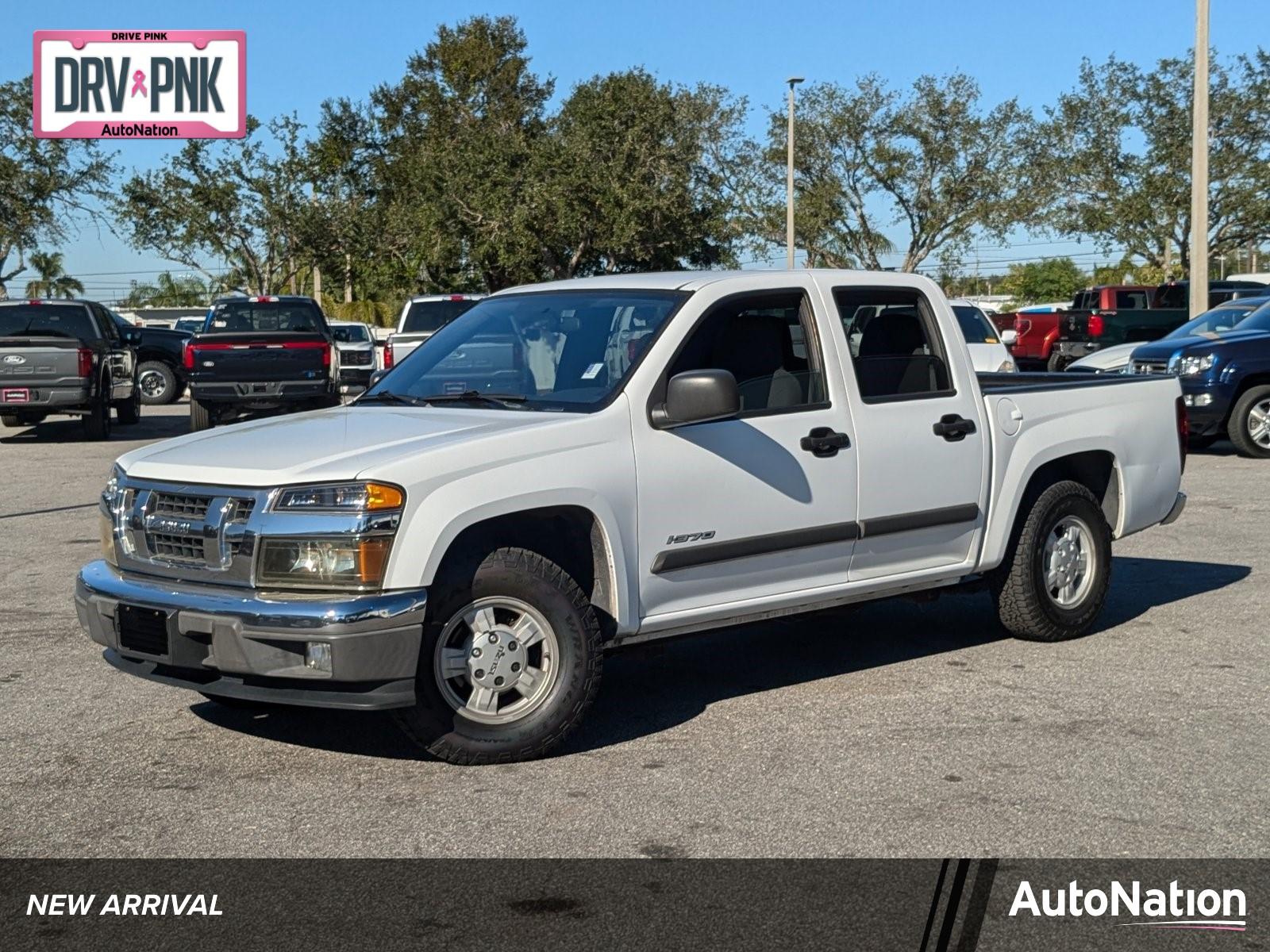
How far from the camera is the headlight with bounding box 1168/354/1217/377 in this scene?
17.5 metres

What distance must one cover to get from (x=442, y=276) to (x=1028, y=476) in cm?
4371

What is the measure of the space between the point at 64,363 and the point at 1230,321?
14622mm

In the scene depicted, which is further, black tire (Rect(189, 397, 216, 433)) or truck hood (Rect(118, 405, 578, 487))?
black tire (Rect(189, 397, 216, 433))

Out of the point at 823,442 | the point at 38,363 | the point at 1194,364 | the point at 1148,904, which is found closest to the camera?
the point at 1148,904

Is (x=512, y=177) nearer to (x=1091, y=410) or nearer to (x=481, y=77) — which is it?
(x=481, y=77)

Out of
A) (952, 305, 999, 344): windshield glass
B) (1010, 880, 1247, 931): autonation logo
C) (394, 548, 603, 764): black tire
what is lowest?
(1010, 880, 1247, 931): autonation logo

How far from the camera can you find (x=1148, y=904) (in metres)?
4.36

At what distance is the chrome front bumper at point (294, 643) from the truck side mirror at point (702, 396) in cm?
121

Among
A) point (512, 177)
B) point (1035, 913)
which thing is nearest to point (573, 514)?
point (1035, 913)

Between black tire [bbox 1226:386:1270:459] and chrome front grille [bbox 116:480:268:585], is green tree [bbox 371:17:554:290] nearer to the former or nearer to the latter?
black tire [bbox 1226:386:1270:459]

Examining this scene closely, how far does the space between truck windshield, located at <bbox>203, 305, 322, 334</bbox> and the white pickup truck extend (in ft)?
54.2

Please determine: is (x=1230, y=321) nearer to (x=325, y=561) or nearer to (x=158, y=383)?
(x=325, y=561)

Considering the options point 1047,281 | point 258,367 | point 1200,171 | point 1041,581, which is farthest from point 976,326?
point 1047,281

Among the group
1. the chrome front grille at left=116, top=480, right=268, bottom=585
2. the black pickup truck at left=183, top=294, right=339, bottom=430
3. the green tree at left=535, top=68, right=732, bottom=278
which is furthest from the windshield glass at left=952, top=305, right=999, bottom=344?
the green tree at left=535, top=68, right=732, bottom=278
